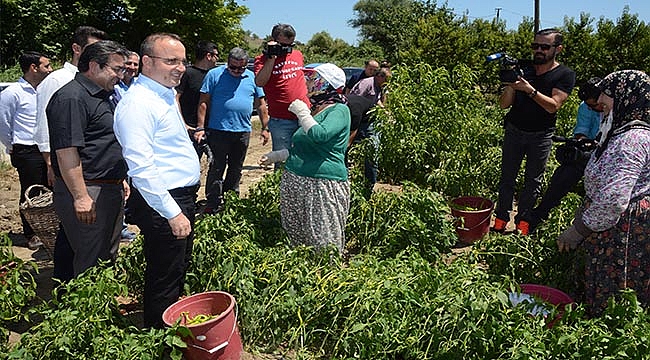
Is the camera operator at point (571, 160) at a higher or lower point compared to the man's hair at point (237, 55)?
lower

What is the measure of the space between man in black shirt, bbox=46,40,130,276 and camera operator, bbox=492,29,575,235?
303 cm

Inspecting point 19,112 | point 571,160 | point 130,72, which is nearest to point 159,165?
point 130,72

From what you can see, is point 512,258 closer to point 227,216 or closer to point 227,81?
point 227,216

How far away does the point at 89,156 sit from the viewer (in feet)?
9.08

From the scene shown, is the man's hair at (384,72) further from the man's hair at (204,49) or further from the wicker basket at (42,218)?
the wicker basket at (42,218)

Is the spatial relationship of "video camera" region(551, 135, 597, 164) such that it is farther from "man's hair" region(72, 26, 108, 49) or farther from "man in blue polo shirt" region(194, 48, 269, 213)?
"man's hair" region(72, 26, 108, 49)

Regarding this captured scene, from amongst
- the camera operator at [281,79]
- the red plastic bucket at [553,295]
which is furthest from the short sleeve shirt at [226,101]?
the red plastic bucket at [553,295]

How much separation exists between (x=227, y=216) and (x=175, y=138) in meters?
1.05

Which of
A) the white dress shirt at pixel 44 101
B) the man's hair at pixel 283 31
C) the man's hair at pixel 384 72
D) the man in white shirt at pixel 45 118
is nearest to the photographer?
the man in white shirt at pixel 45 118

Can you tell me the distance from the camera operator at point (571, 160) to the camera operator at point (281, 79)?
6.87ft

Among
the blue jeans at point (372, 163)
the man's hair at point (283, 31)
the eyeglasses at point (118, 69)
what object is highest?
the man's hair at point (283, 31)

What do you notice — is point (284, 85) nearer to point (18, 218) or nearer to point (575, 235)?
point (575, 235)

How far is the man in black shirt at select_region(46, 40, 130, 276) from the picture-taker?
8.62ft

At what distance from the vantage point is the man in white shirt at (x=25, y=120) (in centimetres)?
430
